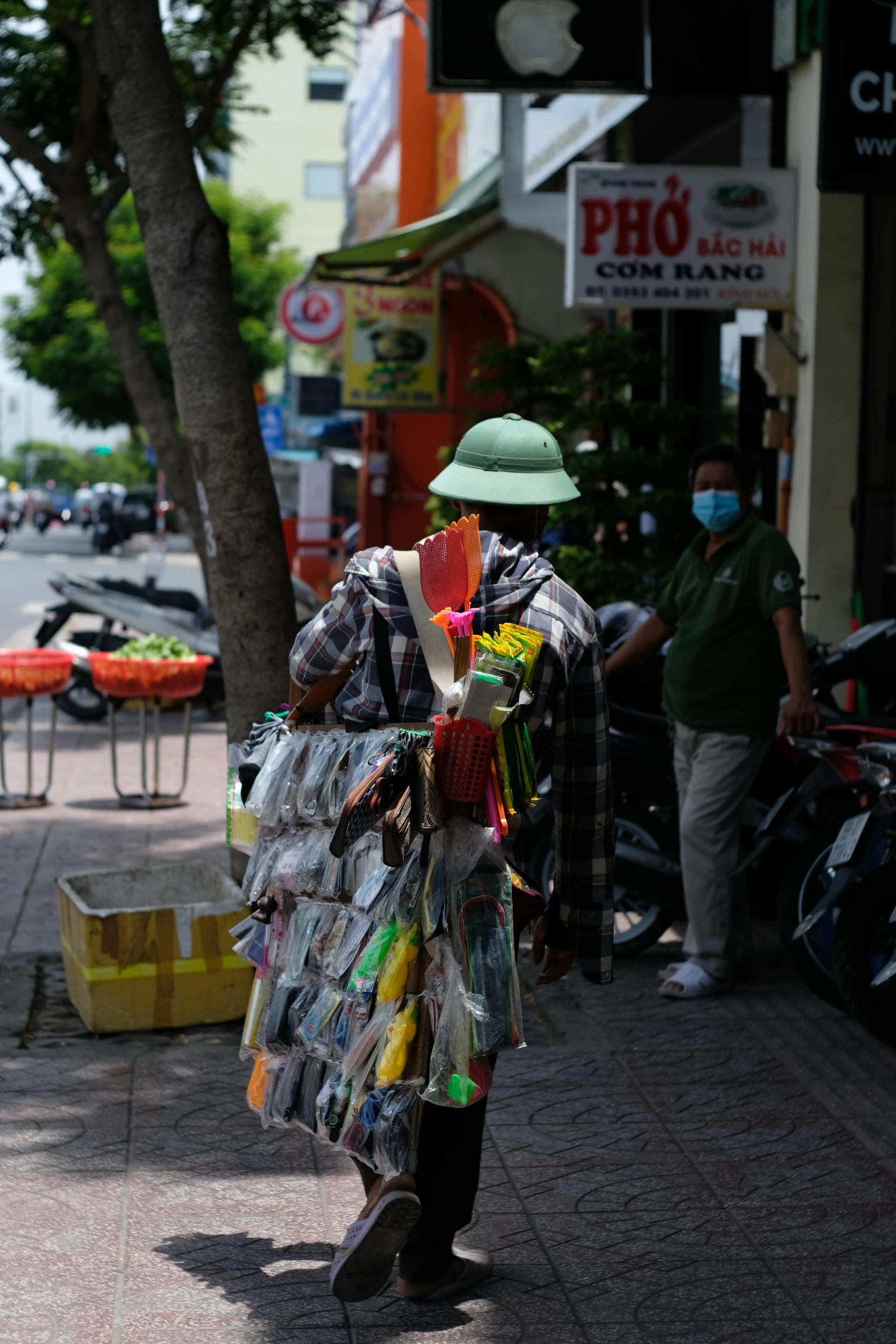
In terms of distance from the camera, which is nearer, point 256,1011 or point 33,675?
point 256,1011

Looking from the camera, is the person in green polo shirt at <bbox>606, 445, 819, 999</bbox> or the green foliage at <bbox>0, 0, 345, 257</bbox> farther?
the green foliage at <bbox>0, 0, 345, 257</bbox>

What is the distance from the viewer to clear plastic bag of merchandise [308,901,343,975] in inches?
138

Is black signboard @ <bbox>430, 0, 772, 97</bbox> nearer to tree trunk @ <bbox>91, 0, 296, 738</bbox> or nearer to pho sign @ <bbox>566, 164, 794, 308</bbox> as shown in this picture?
pho sign @ <bbox>566, 164, 794, 308</bbox>

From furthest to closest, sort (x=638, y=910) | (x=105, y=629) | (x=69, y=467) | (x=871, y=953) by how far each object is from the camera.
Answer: (x=69, y=467)
(x=105, y=629)
(x=638, y=910)
(x=871, y=953)

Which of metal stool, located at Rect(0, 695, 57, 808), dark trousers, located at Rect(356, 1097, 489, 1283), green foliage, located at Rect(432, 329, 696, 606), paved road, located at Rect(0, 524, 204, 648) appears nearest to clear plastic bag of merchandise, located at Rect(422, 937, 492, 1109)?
dark trousers, located at Rect(356, 1097, 489, 1283)

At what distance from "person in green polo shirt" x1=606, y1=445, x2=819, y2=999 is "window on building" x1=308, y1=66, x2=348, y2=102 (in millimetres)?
63084

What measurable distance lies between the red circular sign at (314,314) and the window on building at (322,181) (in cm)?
4515

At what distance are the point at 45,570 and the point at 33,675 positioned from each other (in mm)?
27097

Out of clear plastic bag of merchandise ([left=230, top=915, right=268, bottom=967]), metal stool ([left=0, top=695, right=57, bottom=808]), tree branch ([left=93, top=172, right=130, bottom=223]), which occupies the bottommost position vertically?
metal stool ([left=0, top=695, right=57, bottom=808])

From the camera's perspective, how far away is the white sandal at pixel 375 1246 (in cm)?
317

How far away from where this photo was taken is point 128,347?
36.5 feet

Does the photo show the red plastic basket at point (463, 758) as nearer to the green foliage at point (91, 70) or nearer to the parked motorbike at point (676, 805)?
the parked motorbike at point (676, 805)

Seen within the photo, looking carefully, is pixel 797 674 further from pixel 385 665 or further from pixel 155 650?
pixel 155 650

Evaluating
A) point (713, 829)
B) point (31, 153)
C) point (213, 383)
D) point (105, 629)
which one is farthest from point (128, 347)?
point (713, 829)
